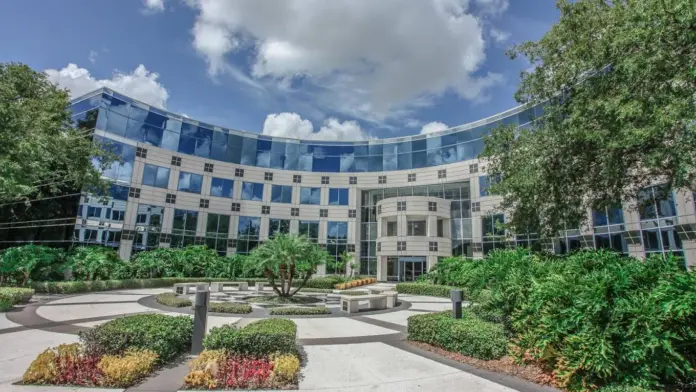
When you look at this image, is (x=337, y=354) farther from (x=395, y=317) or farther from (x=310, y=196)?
(x=310, y=196)

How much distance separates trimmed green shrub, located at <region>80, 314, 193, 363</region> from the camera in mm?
7273

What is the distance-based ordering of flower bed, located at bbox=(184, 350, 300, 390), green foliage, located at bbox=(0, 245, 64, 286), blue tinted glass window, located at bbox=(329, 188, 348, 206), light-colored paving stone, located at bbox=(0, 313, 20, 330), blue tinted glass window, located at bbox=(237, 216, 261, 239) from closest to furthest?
1. flower bed, located at bbox=(184, 350, 300, 390)
2. light-colored paving stone, located at bbox=(0, 313, 20, 330)
3. green foliage, located at bbox=(0, 245, 64, 286)
4. blue tinted glass window, located at bbox=(237, 216, 261, 239)
5. blue tinted glass window, located at bbox=(329, 188, 348, 206)

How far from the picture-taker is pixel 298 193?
45.2 m

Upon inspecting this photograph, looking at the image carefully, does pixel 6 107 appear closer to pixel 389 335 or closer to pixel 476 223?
pixel 389 335

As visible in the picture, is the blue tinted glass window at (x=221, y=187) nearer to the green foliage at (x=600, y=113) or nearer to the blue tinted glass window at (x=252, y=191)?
the blue tinted glass window at (x=252, y=191)

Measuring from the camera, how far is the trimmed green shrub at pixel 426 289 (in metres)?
25.2

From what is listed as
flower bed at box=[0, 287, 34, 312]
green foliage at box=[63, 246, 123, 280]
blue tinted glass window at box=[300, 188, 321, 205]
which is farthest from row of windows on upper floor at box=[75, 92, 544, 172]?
flower bed at box=[0, 287, 34, 312]

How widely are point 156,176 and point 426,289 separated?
29.7 m

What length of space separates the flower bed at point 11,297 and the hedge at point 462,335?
1550 centimetres

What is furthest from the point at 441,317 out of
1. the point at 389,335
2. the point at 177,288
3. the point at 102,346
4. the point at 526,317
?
the point at 177,288

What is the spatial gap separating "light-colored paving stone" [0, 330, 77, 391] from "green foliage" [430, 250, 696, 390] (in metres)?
10.1

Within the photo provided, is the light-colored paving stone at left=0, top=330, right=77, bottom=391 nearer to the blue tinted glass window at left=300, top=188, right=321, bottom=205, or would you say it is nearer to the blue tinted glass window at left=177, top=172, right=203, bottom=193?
the blue tinted glass window at left=177, top=172, right=203, bottom=193

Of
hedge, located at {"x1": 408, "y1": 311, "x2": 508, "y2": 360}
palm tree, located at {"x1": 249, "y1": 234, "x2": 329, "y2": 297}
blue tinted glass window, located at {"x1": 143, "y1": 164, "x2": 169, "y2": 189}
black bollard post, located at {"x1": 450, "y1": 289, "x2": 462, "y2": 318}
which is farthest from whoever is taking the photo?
blue tinted glass window, located at {"x1": 143, "y1": 164, "x2": 169, "y2": 189}

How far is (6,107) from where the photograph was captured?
1560cm
